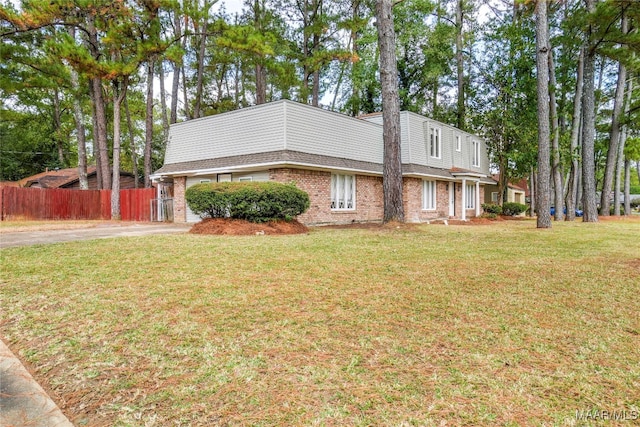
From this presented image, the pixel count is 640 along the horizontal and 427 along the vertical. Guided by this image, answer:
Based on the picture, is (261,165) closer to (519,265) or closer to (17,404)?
(519,265)

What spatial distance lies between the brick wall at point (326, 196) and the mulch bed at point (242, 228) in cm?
240

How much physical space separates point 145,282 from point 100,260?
78.8 inches

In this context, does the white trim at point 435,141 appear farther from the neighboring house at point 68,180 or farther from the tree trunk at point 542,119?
the neighboring house at point 68,180

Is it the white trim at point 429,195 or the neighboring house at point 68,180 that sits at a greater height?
the neighboring house at point 68,180

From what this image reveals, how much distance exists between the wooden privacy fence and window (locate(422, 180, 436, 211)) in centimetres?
1434

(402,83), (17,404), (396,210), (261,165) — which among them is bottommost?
(17,404)

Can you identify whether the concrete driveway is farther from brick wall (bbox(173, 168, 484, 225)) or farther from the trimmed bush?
brick wall (bbox(173, 168, 484, 225))

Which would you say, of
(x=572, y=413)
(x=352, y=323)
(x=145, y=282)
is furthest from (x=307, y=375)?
(x=145, y=282)

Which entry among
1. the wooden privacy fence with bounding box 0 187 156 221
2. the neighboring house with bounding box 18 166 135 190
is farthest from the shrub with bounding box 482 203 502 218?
the neighboring house with bounding box 18 166 135 190

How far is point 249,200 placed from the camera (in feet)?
36.4

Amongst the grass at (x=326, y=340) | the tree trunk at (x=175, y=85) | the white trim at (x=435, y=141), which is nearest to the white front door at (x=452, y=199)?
the white trim at (x=435, y=141)

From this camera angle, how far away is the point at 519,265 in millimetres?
5934

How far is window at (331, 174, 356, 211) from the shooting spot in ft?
53.0

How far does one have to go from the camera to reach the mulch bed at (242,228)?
34.8 ft
